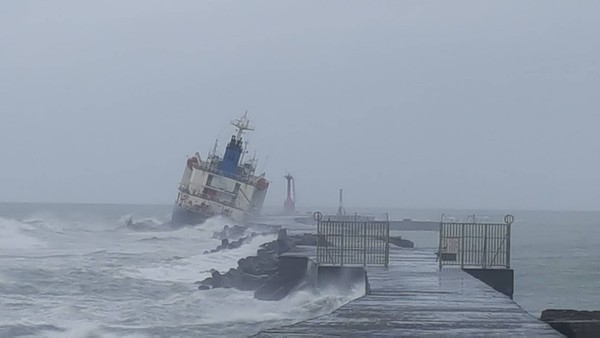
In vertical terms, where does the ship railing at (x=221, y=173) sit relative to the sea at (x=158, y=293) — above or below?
above

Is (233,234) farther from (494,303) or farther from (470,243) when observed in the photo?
(494,303)

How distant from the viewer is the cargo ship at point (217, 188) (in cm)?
5788

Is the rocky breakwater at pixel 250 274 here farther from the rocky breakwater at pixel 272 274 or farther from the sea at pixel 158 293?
the sea at pixel 158 293

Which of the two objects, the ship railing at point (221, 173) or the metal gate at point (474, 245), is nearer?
the metal gate at point (474, 245)

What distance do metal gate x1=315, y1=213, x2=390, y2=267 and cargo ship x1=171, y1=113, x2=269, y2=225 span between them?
118 ft

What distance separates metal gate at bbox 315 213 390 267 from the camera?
18.9 metres

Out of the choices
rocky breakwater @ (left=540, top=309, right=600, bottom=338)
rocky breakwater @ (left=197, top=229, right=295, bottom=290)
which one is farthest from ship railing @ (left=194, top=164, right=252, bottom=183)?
rocky breakwater @ (left=540, top=309, right=600, bottom=338)

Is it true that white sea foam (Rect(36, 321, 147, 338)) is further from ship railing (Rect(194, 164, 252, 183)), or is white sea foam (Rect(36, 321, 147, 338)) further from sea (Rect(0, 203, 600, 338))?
ship railing (Rect(194, 164, 252, 183))

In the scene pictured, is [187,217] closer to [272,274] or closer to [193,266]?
[193,266]

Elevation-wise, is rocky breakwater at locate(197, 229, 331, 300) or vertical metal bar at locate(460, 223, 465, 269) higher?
vertical metal bar at locate(460, 223, 465, 269)

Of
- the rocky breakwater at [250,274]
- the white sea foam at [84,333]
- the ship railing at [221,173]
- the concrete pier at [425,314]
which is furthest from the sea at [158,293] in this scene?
the ship railing at [221,173]

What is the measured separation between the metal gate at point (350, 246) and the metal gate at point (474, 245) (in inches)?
44.8

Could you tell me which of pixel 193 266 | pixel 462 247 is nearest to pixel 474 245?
pixel 462 247

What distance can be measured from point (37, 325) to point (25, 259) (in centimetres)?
1992
